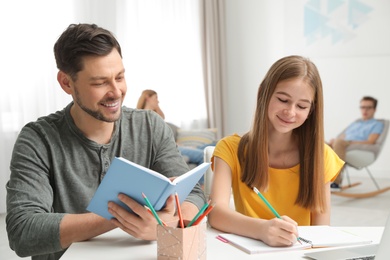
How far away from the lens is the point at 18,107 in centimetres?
464

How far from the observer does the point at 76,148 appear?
5.31 ft

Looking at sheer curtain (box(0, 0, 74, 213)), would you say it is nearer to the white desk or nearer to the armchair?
the armchair

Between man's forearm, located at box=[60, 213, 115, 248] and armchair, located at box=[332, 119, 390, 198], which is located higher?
man's forearm, located at box=[60, 213, 115, 248]

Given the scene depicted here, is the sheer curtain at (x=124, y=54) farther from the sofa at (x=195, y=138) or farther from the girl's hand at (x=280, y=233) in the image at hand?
the girl's hand at (x=280, y=233)

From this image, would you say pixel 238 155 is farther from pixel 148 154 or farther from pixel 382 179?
pixel 382 179

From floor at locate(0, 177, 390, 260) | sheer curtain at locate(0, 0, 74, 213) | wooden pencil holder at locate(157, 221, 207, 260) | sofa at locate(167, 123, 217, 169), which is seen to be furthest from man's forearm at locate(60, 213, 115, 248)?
sofa at locate(167, 123, 217, 169)

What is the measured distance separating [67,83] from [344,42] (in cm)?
526

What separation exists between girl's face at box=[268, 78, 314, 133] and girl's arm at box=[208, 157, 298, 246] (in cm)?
23

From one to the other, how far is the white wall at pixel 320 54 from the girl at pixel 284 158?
396cm

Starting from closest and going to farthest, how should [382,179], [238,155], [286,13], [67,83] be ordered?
[67,83] → [238,155] → [382,179] → [286,13]

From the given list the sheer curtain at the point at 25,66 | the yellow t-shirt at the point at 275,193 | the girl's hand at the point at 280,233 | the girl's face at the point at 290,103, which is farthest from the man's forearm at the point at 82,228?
the sheer curtain at the point at 25,66

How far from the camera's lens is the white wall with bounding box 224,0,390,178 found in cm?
619

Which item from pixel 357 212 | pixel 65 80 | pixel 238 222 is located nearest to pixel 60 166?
pixel 65 80

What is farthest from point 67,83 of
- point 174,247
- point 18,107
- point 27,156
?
point 18,107
